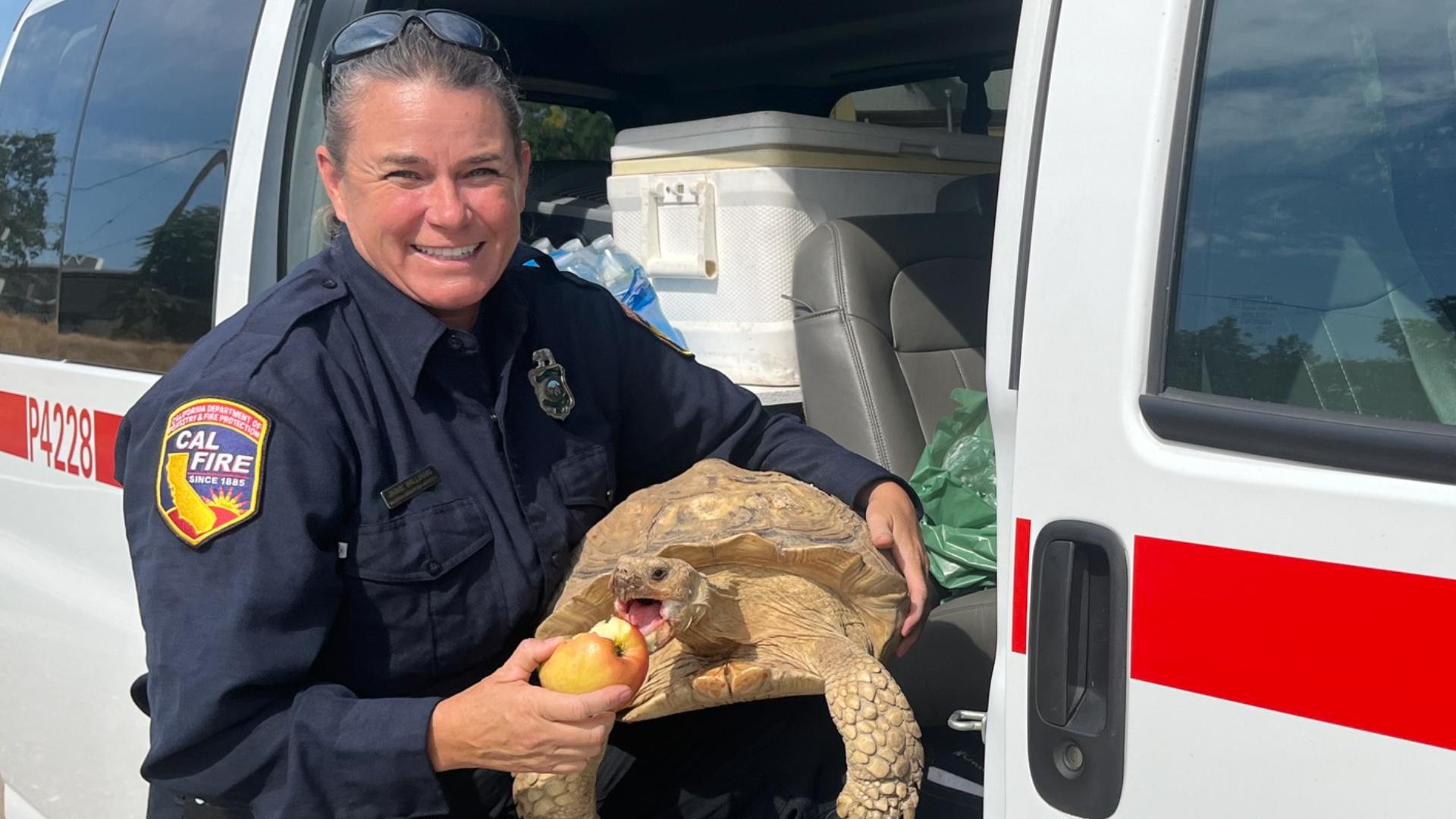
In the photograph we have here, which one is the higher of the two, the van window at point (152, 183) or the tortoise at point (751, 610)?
the van window at point (152, 183)

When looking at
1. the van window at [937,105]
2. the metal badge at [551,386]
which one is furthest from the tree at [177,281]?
the van window at [937,105]

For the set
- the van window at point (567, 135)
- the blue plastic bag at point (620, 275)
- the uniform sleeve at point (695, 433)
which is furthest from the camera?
the van window at point (567, 135)

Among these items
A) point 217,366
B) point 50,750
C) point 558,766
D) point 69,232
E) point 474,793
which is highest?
point 69,232

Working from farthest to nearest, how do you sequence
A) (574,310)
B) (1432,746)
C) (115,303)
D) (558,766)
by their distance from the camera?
(115,303) → (574,310) → (558,766) → (1432,746)

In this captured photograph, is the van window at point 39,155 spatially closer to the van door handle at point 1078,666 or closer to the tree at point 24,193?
the tree at point 24,193

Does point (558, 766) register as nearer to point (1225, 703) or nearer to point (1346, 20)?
point (1225, 703)

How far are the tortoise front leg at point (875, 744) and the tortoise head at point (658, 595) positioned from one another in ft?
0.89

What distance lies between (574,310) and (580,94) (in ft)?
7.34

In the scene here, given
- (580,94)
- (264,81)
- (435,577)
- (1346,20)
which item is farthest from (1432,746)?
(580,94)

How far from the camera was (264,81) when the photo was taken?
2.29 meters

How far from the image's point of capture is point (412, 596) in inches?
68.4

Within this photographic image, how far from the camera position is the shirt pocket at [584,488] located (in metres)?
1.98

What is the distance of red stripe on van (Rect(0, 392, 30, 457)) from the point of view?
288 cm

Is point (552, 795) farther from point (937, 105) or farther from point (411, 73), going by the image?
point (937, 105)
